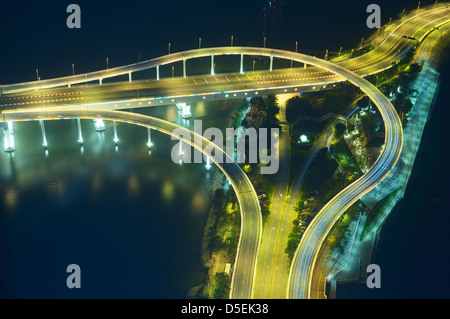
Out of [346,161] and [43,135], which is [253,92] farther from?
[43,135]

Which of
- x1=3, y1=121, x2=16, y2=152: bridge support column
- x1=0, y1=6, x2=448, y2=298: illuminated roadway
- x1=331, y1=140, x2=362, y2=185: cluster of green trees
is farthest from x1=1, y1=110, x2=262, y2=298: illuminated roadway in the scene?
x1=331, y1=140, x2=362, y2=185: cluster of green trees

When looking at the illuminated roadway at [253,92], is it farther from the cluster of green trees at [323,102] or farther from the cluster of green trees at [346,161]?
the cluster of green trees at [346,161]

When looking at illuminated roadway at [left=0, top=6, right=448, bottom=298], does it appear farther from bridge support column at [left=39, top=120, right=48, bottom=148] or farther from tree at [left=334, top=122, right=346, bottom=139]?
tree at [left=334, top=122, right=346, bottom=139]

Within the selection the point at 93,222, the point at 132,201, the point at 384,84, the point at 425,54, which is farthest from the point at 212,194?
the point at 425,54

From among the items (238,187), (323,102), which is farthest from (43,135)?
(323,102)

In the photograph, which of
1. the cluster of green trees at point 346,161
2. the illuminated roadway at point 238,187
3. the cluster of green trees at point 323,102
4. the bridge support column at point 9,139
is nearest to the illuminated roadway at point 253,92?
the illuminated roadway at point 238,187
